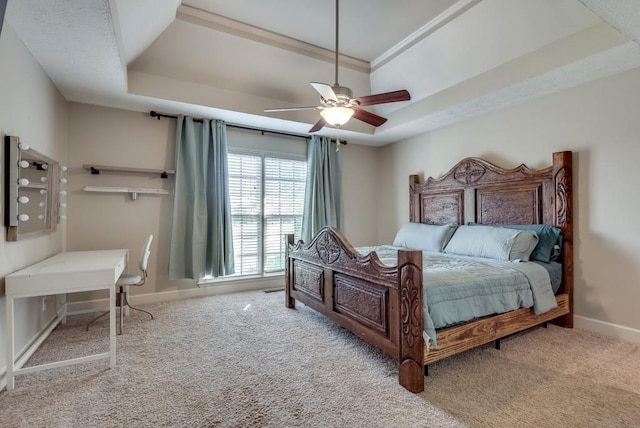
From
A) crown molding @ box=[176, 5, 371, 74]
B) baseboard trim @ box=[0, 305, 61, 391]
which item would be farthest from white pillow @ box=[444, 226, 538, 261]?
baseboard trim @ box=[0, 305, 61, 391]

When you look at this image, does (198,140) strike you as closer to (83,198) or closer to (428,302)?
(83,198)

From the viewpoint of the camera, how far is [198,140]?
4.14m

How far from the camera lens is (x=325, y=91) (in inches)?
102

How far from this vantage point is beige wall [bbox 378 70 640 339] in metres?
2.79

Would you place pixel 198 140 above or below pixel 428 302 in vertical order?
above

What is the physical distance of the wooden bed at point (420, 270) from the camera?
6.55 feet

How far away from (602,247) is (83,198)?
18.8ft

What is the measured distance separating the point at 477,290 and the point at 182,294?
363 cm

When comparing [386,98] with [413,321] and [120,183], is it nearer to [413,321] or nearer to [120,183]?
[413,321]


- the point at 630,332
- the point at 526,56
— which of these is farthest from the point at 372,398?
the point at 526,56

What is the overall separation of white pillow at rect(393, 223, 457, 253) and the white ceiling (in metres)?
1.50

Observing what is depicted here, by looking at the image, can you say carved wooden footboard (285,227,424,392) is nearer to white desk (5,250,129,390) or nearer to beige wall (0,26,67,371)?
white desk (5,250,129,390)

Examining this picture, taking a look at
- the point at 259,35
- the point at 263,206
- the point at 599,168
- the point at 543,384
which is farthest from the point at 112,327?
the point at 599,168

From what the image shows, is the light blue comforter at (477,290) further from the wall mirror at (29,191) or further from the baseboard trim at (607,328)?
the wall mirror at (29,191)
